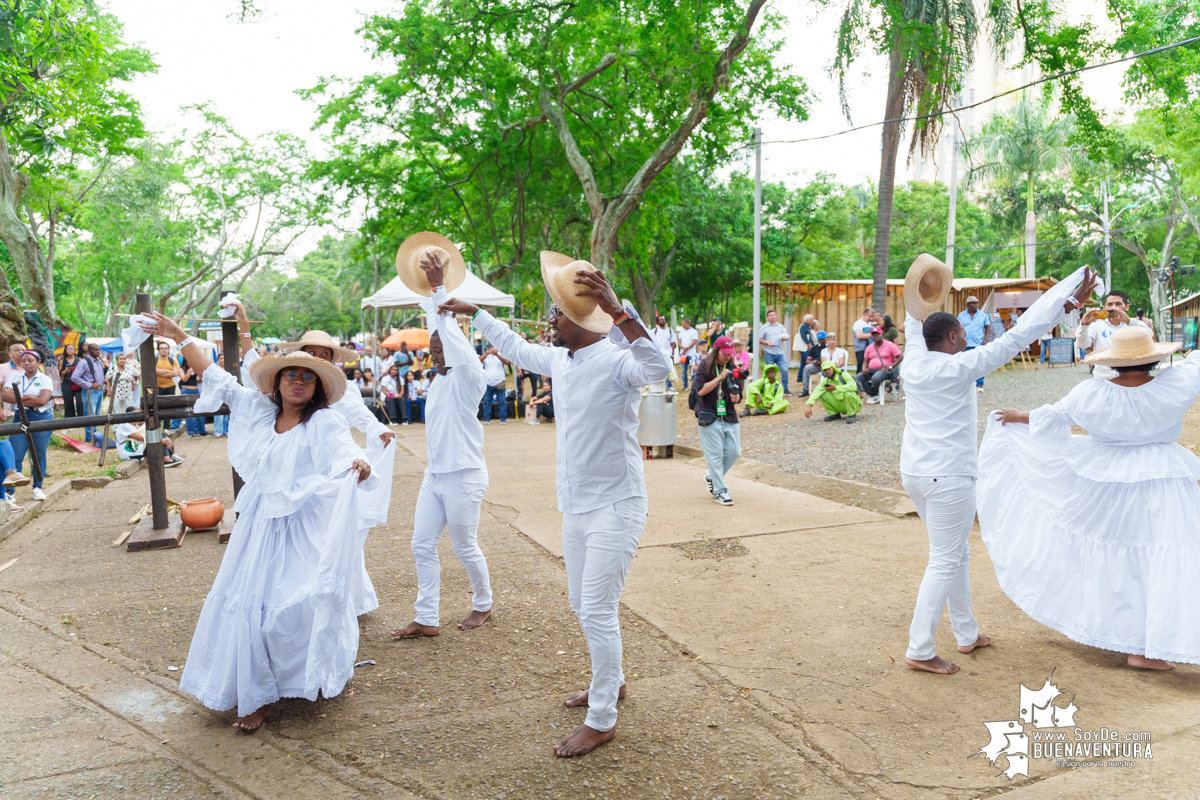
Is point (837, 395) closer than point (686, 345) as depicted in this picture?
Yes

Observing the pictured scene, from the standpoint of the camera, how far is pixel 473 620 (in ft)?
16.6

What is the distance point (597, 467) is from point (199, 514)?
18.6 ft

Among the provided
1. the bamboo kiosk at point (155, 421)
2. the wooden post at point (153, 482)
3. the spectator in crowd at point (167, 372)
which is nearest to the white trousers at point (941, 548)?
the bamboo kiosk at point (155, 421)

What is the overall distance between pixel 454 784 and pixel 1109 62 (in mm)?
12123

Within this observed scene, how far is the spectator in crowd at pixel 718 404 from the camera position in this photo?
338 inches

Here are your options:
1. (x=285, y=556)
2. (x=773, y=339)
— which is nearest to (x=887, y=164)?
(x=773, y=339)

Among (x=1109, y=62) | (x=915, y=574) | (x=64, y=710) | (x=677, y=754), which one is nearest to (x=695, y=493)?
(x=915, y=574)

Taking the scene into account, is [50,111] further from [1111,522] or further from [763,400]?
[1111,522]

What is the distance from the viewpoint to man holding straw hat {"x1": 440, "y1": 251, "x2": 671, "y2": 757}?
3.50m

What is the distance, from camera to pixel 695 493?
9.44 meters

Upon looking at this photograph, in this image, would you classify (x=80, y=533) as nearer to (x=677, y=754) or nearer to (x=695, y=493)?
(x=695, y=493)

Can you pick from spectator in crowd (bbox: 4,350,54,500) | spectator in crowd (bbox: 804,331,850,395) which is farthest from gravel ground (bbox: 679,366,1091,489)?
spectator in crowd (bbox: 4,350,54,500)

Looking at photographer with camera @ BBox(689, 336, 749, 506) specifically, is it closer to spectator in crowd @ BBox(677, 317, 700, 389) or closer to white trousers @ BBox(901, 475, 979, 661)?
white trousers @ BBox(901, 475, 979, 661)

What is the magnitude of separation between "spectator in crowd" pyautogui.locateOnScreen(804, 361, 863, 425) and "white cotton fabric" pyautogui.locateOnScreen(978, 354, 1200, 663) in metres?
9.21
